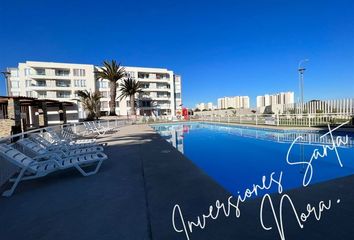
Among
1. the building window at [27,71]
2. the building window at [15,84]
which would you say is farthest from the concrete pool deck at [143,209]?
the building window at [15,84]

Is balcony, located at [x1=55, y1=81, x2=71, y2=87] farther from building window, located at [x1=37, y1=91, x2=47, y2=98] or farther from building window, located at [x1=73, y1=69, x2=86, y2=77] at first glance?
building window, located at [x1=37, y1=91, x2=47, y2=98]

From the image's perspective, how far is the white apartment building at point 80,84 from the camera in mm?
44375

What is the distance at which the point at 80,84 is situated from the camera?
46.8 meters

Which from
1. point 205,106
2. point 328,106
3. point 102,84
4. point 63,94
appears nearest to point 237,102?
point 205,106

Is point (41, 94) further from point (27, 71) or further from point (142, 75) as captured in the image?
point (142, 75)

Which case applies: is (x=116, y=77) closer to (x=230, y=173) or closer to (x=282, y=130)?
(x=282, y=130)

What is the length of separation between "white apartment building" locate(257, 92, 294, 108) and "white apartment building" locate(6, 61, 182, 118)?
1049 inches

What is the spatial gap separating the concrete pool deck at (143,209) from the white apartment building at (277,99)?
178 feet

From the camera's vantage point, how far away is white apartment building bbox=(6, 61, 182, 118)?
146 ft

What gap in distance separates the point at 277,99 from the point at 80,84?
6032 cm

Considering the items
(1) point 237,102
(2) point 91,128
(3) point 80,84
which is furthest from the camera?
(1) point 237,102

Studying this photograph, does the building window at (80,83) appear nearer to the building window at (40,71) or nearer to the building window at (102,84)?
the building window at (102,84)

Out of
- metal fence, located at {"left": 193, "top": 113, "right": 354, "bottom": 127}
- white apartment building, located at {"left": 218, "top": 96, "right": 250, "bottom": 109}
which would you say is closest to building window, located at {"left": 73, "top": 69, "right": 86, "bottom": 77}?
metal fence, located at {"left": 193, "top": 113, "right": 354, "bottom": 127}

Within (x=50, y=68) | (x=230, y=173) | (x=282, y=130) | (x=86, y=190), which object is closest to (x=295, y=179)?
(x=230, y=173)
